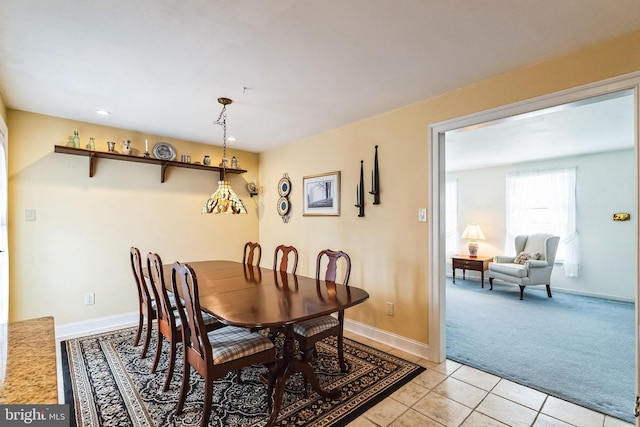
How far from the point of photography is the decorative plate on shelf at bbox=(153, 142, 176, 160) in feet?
12.5

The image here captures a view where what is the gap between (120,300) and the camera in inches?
140

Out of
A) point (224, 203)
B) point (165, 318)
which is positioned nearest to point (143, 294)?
point (165, 318)

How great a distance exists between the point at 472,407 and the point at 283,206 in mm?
3136

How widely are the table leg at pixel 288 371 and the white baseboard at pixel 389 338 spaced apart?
1.01m

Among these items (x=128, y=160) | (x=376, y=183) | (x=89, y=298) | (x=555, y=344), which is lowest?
(x=555, y=344)

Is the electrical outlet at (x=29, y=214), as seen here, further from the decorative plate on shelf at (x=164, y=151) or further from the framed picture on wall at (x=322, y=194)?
the framed picture on wall at (x=322, y=194)

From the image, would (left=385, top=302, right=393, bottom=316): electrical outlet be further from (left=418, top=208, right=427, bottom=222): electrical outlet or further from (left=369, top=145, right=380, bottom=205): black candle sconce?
(left=369, top=145, right=380, bottom=205): black candle sconce

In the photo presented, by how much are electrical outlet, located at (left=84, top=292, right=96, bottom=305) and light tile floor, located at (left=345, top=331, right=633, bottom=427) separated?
3163 mm

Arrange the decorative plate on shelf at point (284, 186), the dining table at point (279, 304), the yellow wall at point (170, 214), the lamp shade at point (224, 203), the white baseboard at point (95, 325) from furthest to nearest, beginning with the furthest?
the decorative plate on shelf at point (284, 186) < the white baseboard at point (95, 325) < the yellow wall at point (170, 214) < the lamp shade at point (224, 203) < the dining table at point (279, 304)

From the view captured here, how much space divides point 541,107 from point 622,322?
3419 mm

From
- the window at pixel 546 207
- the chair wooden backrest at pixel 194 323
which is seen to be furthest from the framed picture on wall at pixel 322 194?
the window at pixel 546 207

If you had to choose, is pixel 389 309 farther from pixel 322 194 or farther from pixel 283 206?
pixel 283 206

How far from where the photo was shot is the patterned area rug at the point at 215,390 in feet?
6.09

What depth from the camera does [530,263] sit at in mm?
4750
